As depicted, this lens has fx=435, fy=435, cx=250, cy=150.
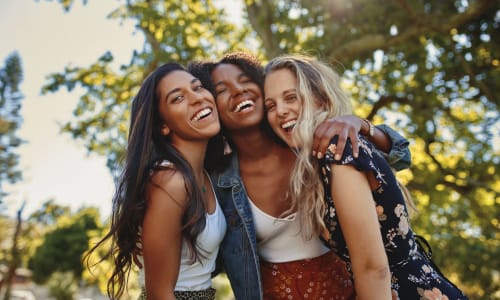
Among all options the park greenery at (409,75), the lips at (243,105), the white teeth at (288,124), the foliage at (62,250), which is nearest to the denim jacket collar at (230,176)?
the lips at (243,105)

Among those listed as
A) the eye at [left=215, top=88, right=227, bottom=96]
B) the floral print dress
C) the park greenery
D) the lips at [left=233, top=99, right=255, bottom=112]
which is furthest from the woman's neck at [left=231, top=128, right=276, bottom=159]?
the park greenery

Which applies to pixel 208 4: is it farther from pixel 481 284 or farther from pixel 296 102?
pixel 481 284

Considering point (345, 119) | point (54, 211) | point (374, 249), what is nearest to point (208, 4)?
point (54, 211)

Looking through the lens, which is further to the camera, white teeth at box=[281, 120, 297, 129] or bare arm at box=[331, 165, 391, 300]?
white teeth at box=[281, 120, 297, 129]

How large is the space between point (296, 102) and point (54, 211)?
10.4 metres

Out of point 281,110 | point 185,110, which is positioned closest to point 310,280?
point 281,110

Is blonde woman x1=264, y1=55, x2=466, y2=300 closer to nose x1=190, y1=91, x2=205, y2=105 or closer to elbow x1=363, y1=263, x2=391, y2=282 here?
elbow x1=363, y1=263, x2=391, y2=282

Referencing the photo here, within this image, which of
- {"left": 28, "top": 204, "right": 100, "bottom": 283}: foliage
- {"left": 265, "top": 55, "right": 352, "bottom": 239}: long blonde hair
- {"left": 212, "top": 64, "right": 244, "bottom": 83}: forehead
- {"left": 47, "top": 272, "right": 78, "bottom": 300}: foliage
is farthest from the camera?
{"left": 28, "top": 204, "right": 100, "bottom": 283}: foliage

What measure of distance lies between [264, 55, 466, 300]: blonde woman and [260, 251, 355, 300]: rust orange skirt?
0.44m

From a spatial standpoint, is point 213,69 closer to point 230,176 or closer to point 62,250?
point 230,176

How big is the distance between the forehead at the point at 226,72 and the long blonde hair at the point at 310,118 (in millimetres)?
416

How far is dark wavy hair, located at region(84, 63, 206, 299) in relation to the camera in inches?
103

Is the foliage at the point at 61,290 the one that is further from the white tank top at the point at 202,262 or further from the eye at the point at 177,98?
the eye at the point at 177,98

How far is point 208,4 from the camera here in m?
9.16
